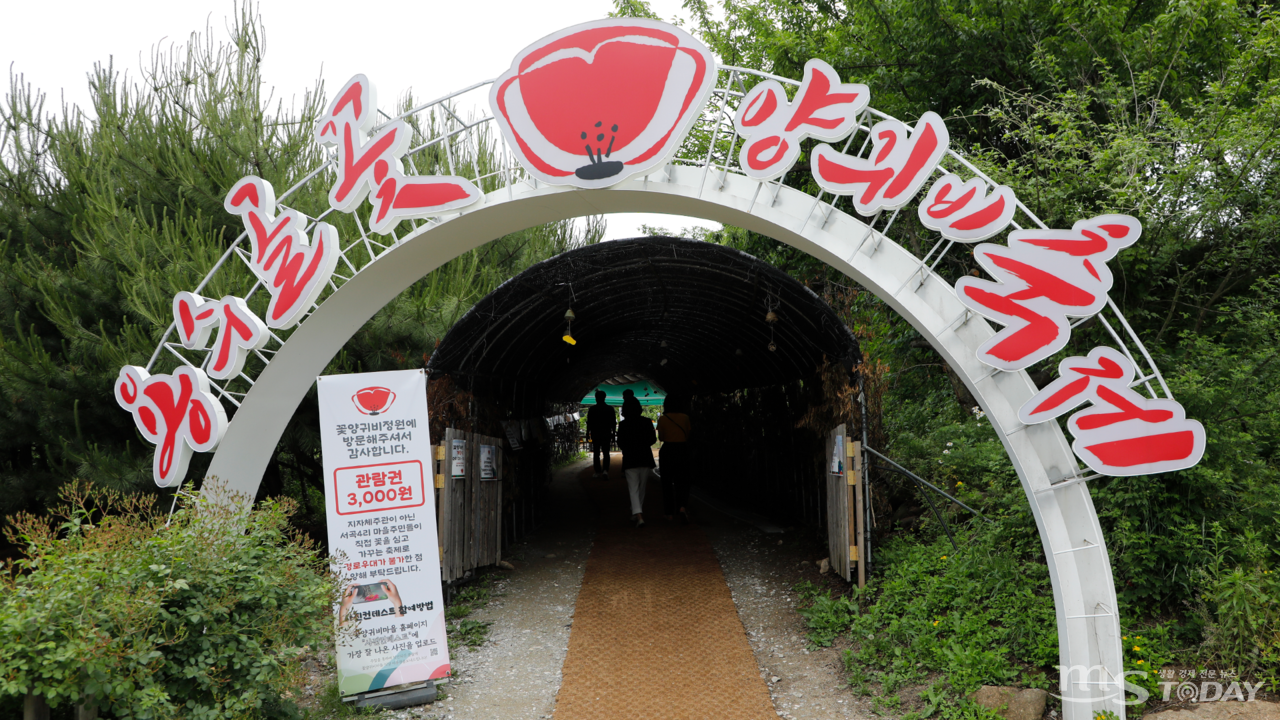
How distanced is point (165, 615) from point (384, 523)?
72.5 inches

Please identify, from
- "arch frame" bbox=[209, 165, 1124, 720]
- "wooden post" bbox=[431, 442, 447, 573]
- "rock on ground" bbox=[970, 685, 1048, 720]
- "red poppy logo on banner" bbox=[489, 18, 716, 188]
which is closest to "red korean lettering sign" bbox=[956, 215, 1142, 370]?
"arch frame" bbox=[209, 165, 1124, 720]

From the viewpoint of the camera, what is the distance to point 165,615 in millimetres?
3660

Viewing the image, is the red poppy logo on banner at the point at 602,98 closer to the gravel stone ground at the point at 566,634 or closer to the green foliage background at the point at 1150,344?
the green foliage background at the point at 1150,344

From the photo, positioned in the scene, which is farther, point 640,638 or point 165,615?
point 640,638

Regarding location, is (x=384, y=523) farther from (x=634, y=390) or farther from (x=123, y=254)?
(x=634, y=390)

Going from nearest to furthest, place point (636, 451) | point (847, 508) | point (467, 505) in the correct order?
point (847, 508) < point (467, 505) < point (636, 451)

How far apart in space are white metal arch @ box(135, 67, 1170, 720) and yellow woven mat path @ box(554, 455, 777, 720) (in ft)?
6.67

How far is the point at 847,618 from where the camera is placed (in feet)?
20.4

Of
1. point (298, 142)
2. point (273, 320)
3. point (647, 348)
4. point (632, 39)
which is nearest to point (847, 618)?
point (632, 39)

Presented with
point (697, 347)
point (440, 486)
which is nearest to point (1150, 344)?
point (440, 486)

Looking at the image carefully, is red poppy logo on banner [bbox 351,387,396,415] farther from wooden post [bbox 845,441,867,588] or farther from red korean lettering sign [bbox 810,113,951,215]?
wooden post [bbox 845,441,867,588]

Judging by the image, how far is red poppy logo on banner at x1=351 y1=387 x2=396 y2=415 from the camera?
554cm

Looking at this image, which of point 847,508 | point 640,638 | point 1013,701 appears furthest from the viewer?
point 847,508

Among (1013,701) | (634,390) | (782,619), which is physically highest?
(634,390)
